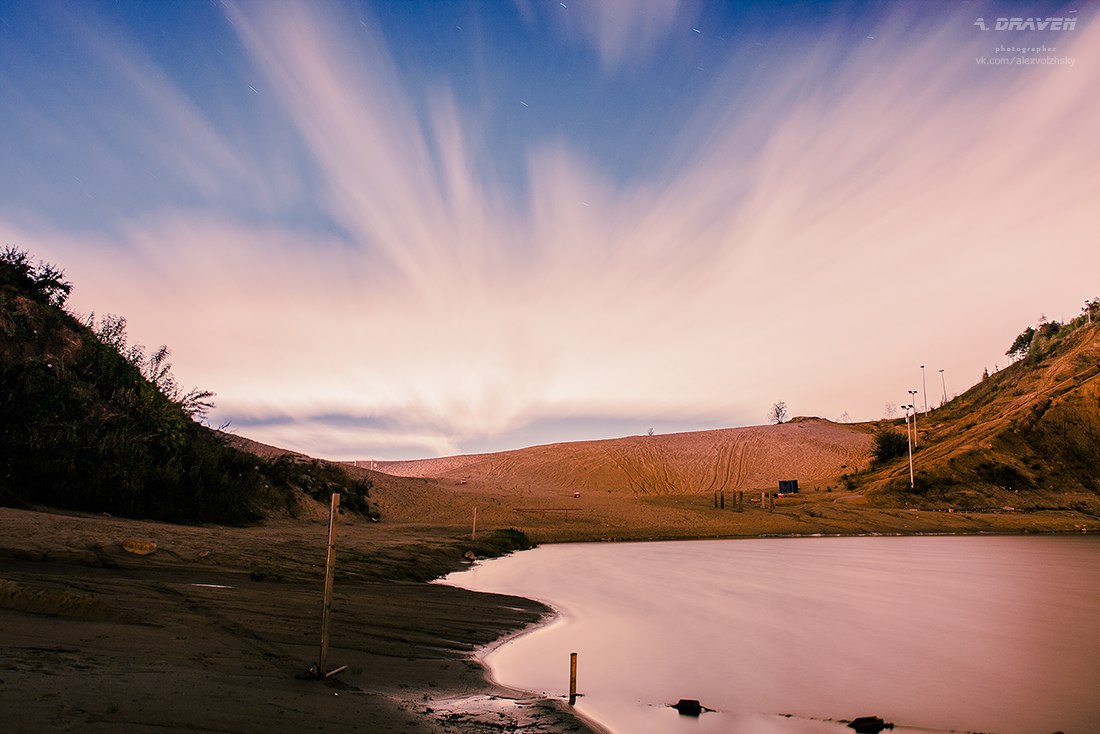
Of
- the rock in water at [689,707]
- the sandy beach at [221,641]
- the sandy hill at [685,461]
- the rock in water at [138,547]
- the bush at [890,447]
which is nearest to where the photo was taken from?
the sandy beach at [221,641]

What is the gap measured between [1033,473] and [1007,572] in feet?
98.8

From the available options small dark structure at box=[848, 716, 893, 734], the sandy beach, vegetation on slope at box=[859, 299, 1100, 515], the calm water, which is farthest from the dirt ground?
vegetation on slope at box=[859, 299, 1100, 515]

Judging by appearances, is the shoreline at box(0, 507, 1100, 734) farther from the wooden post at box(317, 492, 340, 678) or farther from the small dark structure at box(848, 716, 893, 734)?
the small dark structure at box(848, 716, 893, 734)

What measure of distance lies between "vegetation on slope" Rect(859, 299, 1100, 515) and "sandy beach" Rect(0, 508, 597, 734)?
40983 mm

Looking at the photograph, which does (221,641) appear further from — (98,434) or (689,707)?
(98,434)

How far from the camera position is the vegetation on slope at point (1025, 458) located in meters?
42.7

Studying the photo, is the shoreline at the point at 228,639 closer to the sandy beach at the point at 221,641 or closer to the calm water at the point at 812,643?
the sandy beach at the point at 221,641

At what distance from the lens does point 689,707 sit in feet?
21.9

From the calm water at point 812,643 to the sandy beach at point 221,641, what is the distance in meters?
0.96

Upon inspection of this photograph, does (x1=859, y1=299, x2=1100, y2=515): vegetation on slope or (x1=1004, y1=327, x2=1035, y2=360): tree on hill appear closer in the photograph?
(x1=859, y1=299, x2=1100, y2=515): vegetation on slope

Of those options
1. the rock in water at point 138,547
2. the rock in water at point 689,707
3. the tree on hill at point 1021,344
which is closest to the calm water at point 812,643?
the rock in water at point 689,707

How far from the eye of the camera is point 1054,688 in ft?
26.4

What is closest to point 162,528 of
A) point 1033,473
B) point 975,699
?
point 975,699

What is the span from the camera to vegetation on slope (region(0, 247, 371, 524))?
593 inches
